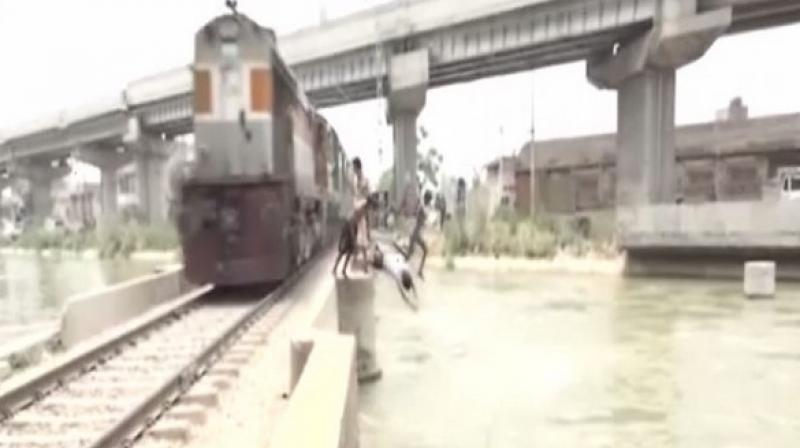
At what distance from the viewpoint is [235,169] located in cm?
1491

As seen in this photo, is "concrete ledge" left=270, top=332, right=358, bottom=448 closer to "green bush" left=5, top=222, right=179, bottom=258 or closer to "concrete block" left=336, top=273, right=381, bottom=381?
"concrete block" left=336, top=273, right=381, bottom=381

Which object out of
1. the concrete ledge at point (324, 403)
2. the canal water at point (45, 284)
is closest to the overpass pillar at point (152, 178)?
the canal water at point (45, 284)

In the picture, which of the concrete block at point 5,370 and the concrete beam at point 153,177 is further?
the concrete beam at point 153,177

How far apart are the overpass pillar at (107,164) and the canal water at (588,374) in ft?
179

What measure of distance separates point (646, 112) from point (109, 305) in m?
28.5

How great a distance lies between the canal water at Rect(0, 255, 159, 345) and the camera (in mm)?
21109

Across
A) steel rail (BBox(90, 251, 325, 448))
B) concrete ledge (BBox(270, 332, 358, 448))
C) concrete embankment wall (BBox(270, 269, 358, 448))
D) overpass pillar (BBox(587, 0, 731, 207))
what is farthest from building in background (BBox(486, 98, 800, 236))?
concrete ledge (BBox(270, 332, 358, 448))

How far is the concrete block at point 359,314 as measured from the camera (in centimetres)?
1249

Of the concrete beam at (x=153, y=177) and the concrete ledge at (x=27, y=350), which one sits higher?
the concrete beam at (x=153, y=177)

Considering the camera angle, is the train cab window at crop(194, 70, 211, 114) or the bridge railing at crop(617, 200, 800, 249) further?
the bridge railing at crop(617, 200, 800, 249)

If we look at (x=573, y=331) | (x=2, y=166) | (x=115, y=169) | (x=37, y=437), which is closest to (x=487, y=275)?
(x=573, y=331)

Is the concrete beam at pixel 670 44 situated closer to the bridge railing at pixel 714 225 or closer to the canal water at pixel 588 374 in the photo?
the bridge railing at pixel 714 225

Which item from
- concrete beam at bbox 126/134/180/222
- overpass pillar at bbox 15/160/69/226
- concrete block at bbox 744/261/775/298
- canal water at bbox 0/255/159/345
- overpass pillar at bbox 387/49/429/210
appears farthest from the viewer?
overpass pillar at bbox 15/160/69/226

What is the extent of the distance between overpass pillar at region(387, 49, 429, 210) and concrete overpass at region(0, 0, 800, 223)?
6 centimetres
